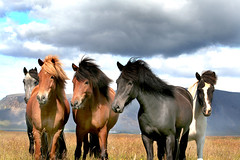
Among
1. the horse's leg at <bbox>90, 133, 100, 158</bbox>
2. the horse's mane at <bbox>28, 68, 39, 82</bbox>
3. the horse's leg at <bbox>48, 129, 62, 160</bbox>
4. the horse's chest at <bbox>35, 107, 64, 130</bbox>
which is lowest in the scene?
the horse's leg at <bbox>90, 133, 100, 158</bbox>

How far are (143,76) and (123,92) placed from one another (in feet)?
2.10

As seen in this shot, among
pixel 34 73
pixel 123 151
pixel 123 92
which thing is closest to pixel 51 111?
pixel 123 92

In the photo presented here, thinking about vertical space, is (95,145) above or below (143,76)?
below

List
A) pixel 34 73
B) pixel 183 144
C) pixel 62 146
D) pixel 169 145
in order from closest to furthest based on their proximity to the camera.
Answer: pixel 169 145 → pixel 183 144 → pixel 62 146 → pixel 34 73

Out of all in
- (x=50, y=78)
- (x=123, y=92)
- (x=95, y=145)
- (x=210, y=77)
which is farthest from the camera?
(x=95, y=145)

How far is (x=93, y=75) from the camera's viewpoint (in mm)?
7281

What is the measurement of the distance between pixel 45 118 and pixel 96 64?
6.16 ft

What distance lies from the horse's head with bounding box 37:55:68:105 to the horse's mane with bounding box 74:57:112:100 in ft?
1.46

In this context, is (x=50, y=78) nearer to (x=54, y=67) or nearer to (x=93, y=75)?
(x=54, y=67)

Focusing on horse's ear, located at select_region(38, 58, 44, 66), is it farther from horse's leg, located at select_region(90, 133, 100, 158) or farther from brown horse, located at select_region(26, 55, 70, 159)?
horse's leg, located at select_region(90, 133, 100, 158)

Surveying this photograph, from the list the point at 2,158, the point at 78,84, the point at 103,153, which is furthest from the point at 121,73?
the point at 2,158

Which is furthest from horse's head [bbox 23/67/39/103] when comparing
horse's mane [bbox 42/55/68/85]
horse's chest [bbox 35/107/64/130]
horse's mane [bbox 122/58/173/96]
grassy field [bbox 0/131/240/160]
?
horse's mane [bbox 122/58/173/96]

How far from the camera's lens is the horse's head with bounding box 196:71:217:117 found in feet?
24.4

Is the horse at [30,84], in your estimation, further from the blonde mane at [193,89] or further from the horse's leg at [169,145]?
the horse's leg at [169,145]
